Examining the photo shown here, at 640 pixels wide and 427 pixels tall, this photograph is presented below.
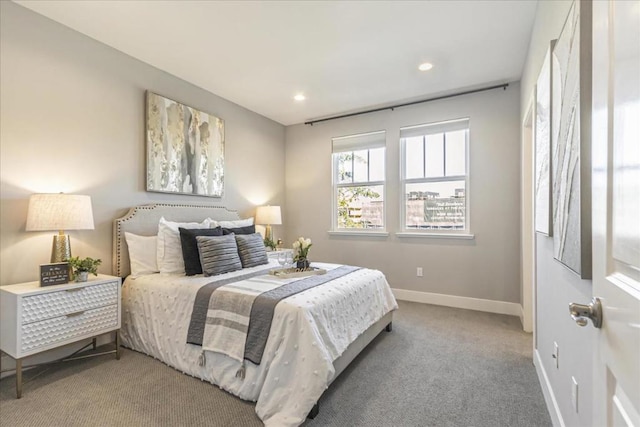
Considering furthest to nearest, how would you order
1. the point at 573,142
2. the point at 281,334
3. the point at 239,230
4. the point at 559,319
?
the point at 239,230
the point at 281,334
the point at 559,319
the point at 573,142

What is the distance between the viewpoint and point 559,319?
1.65 meters

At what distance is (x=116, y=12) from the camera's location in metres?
2.40

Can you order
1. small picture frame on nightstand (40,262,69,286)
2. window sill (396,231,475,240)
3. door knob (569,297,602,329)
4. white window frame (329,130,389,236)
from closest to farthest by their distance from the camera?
door knob (569,297,602,329) < small picture frame on nightstand (40,262,69,286) < window sill (396,231,475,240) < white window frame (329,130,389,236)

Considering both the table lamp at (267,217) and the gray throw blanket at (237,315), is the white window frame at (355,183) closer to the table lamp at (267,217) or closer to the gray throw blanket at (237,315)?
the table lamp at (267,217)

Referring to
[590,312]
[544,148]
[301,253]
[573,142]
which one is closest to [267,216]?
[301,253]

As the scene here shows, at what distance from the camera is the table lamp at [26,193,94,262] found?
87.0 inches

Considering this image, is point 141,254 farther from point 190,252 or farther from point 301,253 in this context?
point 301,253

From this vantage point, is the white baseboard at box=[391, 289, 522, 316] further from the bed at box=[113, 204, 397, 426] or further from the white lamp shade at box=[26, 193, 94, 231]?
the white lamp shade at box=[26, 193, 94, 231]

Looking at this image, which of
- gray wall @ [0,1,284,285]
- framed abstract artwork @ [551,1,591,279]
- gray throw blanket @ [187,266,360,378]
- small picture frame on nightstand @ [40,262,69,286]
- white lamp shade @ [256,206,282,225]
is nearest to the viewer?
framed abstract artwork @ [551,1,591,279]

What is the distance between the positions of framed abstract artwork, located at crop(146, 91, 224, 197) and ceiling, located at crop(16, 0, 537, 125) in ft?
1.38

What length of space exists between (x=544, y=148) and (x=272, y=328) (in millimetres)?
2051

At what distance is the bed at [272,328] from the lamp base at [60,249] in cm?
46

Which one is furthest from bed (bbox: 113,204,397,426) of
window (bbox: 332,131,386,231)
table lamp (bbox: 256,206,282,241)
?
window (bbox: 332,131,386,231)

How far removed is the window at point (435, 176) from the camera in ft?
13.1
